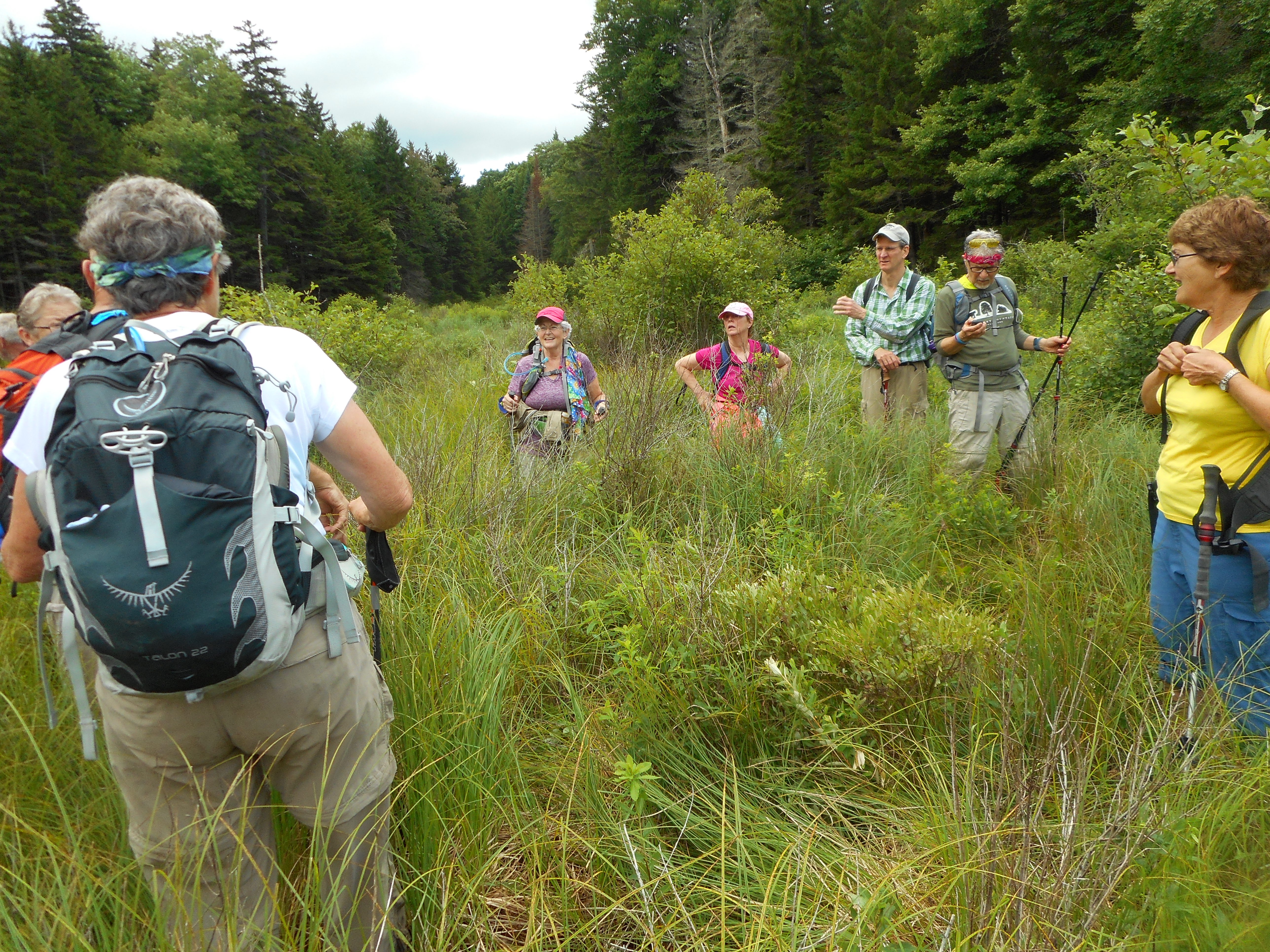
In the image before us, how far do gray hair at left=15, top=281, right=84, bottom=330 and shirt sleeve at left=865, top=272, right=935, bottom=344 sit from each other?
4604mm

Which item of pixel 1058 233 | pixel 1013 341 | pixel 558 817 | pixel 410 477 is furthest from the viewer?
pixel 1058 233

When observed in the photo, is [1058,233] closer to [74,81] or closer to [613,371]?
[613,371]

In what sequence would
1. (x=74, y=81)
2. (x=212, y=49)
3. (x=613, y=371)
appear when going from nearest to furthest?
(x=613, y=371)
(x=74, y=81)
(x=212, y=49)

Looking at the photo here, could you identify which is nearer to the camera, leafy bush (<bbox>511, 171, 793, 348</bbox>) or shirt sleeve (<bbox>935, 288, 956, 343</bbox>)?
shirt sleeve (<bbox>935, 288, 956, 343</bbox>)

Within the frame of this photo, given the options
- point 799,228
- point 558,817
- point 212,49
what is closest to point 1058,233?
point 799,228

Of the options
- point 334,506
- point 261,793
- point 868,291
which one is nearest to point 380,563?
point 334,506

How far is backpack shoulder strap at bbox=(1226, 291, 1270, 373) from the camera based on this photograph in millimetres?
2293

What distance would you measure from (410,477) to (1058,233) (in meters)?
24.1

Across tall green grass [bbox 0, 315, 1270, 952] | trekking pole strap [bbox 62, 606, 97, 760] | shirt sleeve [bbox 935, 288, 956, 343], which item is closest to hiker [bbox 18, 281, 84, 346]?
tall green grass [bbox 0, 315, 1270, 952]

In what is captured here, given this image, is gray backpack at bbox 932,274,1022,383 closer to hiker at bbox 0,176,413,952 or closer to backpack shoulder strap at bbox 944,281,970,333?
backpack shoulder strap at bbox 944,281,970,333

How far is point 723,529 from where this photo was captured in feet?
11.9

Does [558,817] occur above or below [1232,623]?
below

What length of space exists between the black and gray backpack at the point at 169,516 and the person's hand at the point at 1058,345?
14.2 feet

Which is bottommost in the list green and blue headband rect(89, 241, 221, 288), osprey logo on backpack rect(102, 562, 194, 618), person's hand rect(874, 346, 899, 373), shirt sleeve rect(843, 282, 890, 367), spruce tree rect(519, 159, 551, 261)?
osprey logo on backpack rect(102, 562, 194, 618)
